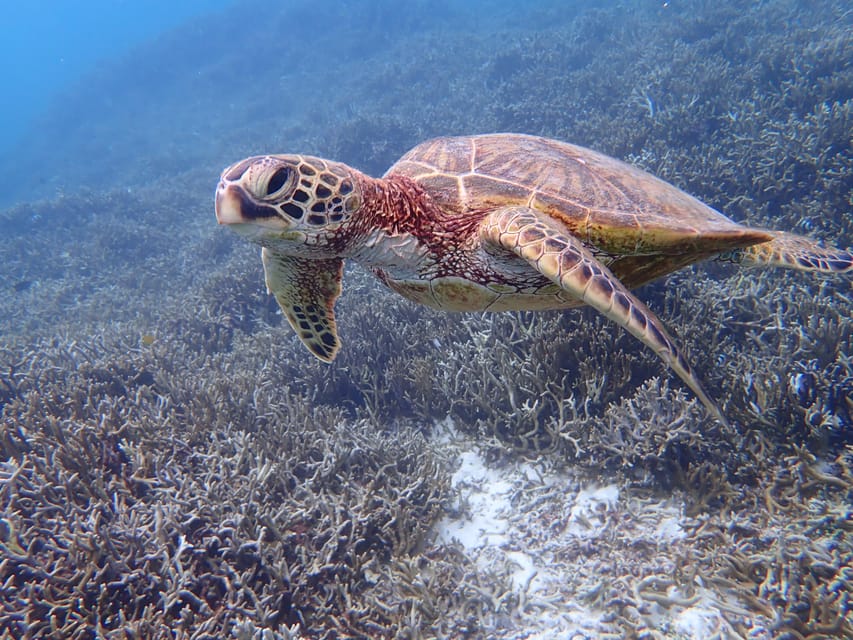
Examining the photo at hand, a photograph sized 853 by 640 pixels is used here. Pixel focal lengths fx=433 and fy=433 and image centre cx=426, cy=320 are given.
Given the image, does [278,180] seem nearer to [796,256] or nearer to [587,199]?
[587,199]

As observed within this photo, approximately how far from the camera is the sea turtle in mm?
1786

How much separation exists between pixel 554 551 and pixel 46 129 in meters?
42.0

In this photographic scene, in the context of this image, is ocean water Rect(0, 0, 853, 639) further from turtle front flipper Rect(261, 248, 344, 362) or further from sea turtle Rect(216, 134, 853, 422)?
turtle front flipper Rect(261, 248, 344, 362)

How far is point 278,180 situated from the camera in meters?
1.75

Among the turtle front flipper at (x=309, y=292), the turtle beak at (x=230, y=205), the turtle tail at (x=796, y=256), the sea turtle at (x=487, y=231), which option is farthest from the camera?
the turtle tail at (x=796, y=256)

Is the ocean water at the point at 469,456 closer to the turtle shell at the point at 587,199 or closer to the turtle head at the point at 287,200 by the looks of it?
the turtle shell at the point at 587,199

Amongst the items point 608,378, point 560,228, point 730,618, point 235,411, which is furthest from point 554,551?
point 235,411

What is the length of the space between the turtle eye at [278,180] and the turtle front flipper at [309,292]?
2.59ft

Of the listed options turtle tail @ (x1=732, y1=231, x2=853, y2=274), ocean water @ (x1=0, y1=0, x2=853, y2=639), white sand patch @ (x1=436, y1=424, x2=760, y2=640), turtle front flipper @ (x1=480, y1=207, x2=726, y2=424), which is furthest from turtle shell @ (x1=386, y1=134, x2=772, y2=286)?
white sand patch @ (x1=436, y1=424, x2=760, y2=640)

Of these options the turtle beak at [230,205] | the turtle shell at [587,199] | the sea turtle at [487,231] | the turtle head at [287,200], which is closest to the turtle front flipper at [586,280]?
the sea turtle at [487,231]

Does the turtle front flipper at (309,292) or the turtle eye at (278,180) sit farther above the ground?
the turtle eye at (278,180)

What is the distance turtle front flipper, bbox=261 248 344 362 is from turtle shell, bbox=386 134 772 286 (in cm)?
77

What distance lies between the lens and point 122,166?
834 inches

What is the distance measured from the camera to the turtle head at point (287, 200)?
1.70 m
